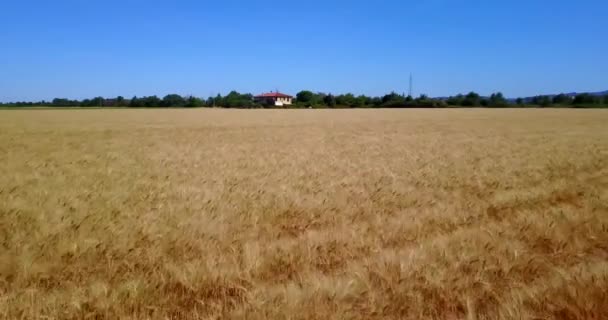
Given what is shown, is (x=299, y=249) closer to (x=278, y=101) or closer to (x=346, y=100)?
(x=346, y=100)

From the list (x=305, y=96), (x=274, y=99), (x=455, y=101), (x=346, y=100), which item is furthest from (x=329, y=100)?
(x=455, y=101)

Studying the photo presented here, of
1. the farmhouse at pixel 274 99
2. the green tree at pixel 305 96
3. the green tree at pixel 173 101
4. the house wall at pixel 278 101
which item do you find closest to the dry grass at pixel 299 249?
the green tree at pixel 173 101

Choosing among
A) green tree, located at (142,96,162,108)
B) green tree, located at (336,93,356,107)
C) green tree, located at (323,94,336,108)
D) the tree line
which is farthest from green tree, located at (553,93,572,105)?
green tree, located at (142,96,162,108)

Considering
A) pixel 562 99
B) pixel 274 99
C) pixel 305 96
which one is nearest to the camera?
pixel 562 99

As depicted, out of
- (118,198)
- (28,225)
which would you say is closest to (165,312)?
(28,225)

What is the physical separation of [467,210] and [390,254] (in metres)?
2.54

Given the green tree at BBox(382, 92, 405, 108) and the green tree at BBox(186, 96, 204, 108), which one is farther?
the green tree at BBox(186, 96, 204, 108)

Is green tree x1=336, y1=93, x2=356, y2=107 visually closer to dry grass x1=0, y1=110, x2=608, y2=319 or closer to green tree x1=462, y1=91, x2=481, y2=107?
green tree x1=462, y1=91, x2=481, y2=107

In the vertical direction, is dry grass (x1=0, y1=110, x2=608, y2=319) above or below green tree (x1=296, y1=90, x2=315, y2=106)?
below

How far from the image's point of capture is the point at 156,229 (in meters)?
4.22

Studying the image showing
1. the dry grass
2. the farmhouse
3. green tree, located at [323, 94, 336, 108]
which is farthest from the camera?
the farmhouse

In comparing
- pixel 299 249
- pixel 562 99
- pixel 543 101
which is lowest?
pixel 299 249

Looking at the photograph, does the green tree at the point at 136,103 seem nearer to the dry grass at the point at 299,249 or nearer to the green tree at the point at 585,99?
the dry grass at the point at 299,249

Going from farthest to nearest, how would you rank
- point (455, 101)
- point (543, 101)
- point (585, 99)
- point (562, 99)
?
point (455, 101), point (543, 101), point (562, 99), point (585, 99)
